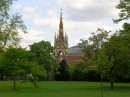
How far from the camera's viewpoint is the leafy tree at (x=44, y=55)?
92.8 meters

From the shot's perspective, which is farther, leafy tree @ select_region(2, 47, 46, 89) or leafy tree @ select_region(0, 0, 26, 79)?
leafy tree @ select_region(2, 47, 46, 89)

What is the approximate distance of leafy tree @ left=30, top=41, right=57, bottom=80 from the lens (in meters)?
92.8

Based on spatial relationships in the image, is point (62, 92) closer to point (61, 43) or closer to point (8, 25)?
point (8, 25)

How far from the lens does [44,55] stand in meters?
93.0

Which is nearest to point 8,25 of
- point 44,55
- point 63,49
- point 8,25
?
point 8,25

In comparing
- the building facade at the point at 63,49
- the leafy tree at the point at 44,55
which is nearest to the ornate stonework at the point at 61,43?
the building facade at the point at 63,49

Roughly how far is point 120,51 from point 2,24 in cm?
2901

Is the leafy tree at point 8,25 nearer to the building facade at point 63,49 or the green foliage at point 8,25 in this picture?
the green foliage at point 8,25

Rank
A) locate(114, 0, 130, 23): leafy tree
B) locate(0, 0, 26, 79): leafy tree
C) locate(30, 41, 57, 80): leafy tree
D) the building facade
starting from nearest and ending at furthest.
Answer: locate(0, 0, 26, 79): leafy tree, locate(114, 0, 130, 23): leafy tree, locate(30, 41, 57, 80): leafy tree, the building facade

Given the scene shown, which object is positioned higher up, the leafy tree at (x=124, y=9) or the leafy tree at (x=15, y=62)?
the leafy tree at (x=124, y=9)

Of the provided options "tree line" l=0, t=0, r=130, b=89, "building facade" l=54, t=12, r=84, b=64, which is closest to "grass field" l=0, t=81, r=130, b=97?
"tree line" l=0, t=0, r=130, b=89

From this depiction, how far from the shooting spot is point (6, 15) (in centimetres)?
2895

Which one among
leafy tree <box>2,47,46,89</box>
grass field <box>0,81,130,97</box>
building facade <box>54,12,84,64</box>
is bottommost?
grass field <box>0,81,130,97</box>

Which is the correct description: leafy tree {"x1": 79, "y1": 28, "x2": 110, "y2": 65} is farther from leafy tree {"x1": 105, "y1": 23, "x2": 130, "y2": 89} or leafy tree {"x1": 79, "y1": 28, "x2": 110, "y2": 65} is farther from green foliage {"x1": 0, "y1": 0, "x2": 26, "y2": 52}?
green foliage {"x1": 0, "y1": 0, "x2": 26, "y2": 52}
